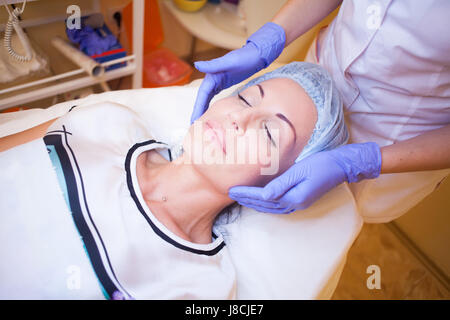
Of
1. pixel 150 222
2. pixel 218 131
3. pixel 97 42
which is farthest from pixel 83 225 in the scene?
pixel 97 42

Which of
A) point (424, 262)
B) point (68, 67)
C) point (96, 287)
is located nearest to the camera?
point (96, 287)

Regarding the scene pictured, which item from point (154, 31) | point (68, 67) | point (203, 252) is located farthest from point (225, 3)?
point (203, 252)

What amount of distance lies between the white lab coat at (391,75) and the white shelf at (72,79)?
0.83 metres

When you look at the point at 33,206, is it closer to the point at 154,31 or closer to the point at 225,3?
the point at 154,31

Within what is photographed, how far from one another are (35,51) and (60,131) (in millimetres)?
582

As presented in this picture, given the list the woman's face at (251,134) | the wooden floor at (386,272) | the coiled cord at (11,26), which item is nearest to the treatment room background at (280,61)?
the wooden floor at (386,272)

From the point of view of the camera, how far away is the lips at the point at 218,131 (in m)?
0.85

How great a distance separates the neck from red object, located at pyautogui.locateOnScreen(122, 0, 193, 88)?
1.13 metres

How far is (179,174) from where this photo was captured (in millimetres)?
974

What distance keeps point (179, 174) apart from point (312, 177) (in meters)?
0.40

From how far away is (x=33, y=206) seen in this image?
0.79m

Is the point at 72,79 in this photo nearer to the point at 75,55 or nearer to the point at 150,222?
the point at 75,55

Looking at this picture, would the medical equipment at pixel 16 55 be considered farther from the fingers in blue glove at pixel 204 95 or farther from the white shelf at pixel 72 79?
the fingers in blue glove at pixel 204 95

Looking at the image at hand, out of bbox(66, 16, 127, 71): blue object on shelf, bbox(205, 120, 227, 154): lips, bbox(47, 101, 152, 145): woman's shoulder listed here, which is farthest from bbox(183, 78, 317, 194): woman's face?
bbox(66, 16, 127, 71): blue object on shelf
